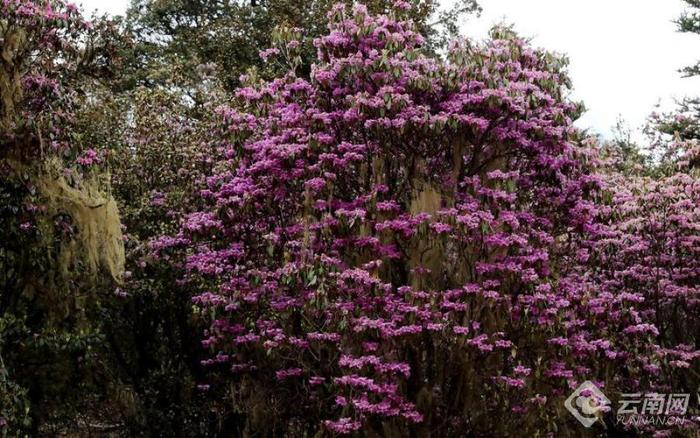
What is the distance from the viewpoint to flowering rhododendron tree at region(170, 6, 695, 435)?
7535mm

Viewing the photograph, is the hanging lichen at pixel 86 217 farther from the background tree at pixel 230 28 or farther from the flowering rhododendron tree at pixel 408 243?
the background tree at pixel 230 28

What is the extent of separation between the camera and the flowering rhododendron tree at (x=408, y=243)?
754cm

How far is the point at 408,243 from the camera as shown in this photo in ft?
25.7

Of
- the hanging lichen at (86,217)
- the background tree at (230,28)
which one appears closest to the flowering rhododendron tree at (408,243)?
the hanging lichen at (86,217)

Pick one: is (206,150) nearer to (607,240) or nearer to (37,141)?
(37,141)

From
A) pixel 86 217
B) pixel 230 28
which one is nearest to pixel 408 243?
pixel 86 217

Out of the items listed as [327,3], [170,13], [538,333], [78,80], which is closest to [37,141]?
[78,80]

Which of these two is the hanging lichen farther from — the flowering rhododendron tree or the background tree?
the background tree

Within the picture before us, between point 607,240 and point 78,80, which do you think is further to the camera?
point 607,240

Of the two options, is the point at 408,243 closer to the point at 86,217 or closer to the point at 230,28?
the point at 86,217

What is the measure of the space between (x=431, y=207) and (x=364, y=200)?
69 cm

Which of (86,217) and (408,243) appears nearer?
(86,217)

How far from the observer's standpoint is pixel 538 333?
809 cm

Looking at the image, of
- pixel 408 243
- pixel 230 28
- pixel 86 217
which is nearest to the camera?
pixel 86 217
